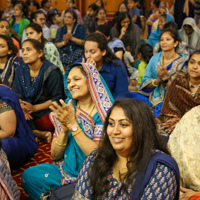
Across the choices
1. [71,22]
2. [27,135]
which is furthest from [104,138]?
[71,22]

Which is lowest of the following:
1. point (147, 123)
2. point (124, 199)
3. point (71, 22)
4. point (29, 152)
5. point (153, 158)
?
point (29, 152)

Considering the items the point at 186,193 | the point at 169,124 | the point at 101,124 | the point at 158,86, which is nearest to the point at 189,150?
the point at 186,193

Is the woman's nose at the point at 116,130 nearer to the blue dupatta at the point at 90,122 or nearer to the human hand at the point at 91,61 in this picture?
the blue dupatta at the point at 90,122

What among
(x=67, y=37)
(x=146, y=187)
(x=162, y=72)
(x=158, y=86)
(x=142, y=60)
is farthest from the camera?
(x=67, y=37)

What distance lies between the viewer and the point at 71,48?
5984 mm

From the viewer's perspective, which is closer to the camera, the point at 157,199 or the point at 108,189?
the point at 157,199

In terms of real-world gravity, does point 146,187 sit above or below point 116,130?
below

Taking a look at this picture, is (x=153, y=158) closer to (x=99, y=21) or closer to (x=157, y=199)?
(x=157, y=199)

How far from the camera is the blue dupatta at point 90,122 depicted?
7.20ft

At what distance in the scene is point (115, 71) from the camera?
133 inches

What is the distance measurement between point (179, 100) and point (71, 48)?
3.32m

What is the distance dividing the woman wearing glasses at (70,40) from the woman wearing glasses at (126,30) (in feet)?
2.16

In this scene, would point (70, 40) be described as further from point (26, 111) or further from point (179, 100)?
point (179, 100)

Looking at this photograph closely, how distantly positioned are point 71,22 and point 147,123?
4855mm
